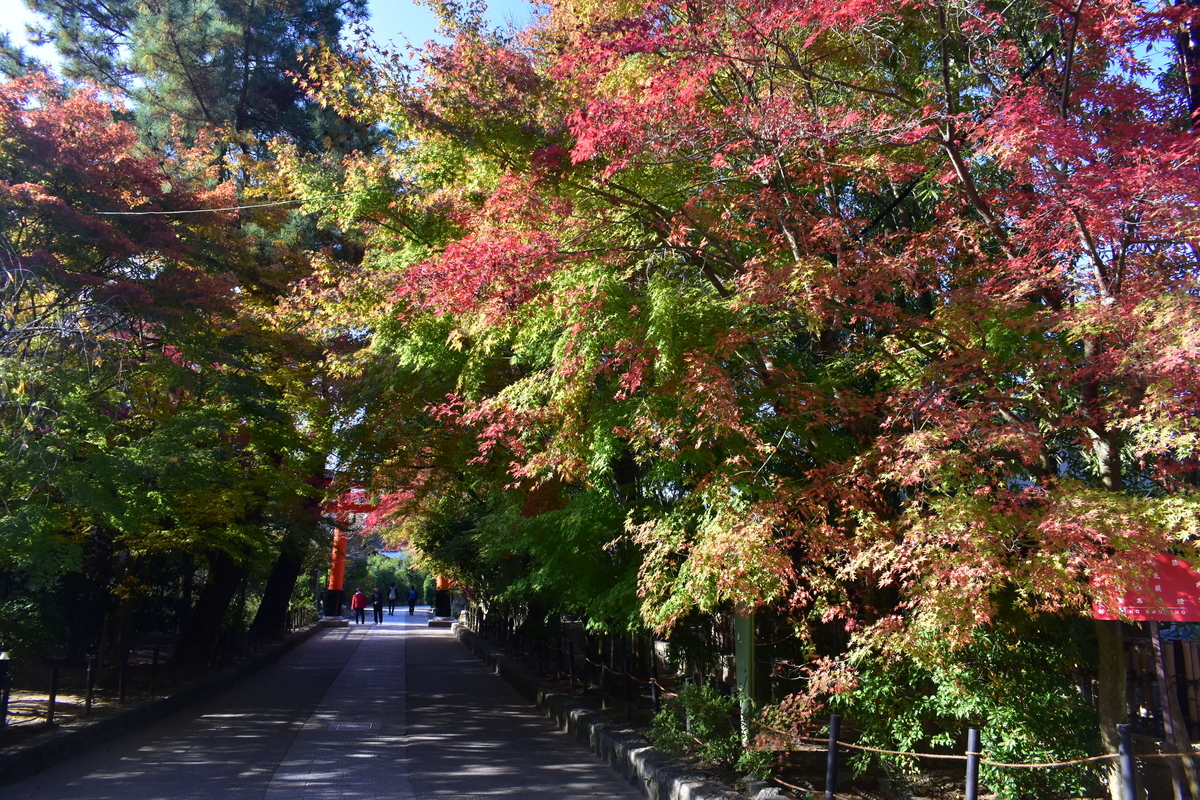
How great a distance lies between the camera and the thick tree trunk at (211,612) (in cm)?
1777

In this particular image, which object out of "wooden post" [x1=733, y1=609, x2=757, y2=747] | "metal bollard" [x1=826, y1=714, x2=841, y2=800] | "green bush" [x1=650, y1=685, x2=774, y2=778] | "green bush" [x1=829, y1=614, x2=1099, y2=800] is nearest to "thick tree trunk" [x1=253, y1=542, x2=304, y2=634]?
"green bush" [x1=650, y1=685, x2=774, y2=778]

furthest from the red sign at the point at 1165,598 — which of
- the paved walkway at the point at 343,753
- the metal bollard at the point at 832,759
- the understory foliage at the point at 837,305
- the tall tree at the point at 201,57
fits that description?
the tall tree at the point at 201,57

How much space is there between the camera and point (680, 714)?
9.20 metres

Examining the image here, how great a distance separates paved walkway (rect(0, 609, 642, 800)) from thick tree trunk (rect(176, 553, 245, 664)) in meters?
1.22

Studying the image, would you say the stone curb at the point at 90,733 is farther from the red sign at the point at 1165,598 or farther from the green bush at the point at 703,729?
the red sign at the point at 1165,598

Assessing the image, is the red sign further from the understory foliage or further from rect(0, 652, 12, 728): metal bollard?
rect(0, 652, 12, 728): metal bollard

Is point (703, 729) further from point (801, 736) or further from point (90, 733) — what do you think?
point (90, 733)

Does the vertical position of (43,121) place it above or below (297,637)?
above

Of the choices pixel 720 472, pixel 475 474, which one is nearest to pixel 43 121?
pixel 475 474

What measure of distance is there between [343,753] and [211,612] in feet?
31.2

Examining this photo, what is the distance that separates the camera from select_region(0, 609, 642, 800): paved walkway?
840 centimetres

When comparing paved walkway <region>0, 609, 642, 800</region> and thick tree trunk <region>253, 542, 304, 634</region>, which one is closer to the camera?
paved walkway <region>0, 609, 642, 800</region>

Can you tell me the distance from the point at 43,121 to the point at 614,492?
9.17 meters

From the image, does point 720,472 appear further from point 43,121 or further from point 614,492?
point 43,121
